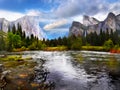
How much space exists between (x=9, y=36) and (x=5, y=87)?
15115 centimetres

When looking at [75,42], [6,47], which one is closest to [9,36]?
[6,47]

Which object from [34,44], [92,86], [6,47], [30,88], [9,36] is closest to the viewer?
[30,88]

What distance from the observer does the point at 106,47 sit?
529ft

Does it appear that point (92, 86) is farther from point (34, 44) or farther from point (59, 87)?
point (34, 44)

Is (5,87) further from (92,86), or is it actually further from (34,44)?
(34,44)

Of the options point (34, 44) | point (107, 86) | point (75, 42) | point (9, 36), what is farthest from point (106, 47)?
point (107, 86)

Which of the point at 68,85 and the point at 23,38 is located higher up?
the point at 23,38

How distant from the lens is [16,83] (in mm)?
29406

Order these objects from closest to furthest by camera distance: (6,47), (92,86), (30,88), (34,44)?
(30,88)
(92,86)
(6,47)
(34,44)

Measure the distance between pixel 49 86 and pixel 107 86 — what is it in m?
7.70

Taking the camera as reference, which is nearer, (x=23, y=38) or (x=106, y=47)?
(x=106, y=47)

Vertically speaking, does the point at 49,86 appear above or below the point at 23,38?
below

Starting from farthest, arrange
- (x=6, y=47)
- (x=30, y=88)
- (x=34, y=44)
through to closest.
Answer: (x=34, y=44) → (x=6, y=47) → (x=30, y=88)

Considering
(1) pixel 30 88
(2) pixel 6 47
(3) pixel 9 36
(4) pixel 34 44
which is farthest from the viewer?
(4) pixel 34 44
